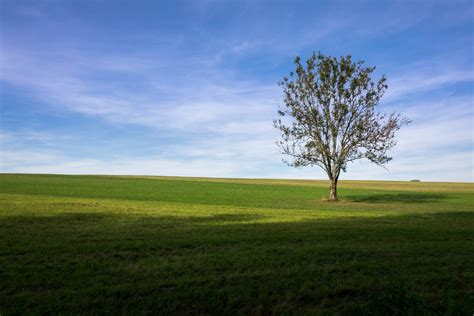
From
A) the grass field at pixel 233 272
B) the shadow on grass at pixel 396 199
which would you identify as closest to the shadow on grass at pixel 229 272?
the grass field at pixel 233 272

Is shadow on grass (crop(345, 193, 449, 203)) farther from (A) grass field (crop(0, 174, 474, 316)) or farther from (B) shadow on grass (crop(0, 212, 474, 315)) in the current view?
(A) grass field (crop(0, 174, 474, 316))

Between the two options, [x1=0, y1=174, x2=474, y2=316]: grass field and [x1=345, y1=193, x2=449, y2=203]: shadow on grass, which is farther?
[x1=345, y1=193, x2=449, y2=203]: shadow on grass

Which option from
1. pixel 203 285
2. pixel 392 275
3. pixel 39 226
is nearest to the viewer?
pixel 203 285

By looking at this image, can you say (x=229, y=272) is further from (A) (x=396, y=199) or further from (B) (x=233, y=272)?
(A) (x=396, y=199)

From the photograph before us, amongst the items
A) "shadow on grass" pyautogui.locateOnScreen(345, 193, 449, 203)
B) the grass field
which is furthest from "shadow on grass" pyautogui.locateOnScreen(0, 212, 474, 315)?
"shadow on grass" pyautogui.locateOnScreen(345, 193, 449, 203)

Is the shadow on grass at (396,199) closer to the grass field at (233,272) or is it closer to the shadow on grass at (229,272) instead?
the shadow on grass at (229,272)

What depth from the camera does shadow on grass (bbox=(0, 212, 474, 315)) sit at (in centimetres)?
603

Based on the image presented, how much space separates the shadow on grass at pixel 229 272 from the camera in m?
6.03

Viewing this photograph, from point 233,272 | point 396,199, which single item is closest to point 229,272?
point 233,272

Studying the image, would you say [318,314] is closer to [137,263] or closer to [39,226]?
[137,263]

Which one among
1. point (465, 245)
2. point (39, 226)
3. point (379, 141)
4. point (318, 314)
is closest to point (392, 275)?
point (318, 314)

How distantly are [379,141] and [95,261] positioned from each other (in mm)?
39804

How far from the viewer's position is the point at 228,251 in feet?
33.4

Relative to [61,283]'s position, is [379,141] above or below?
above
